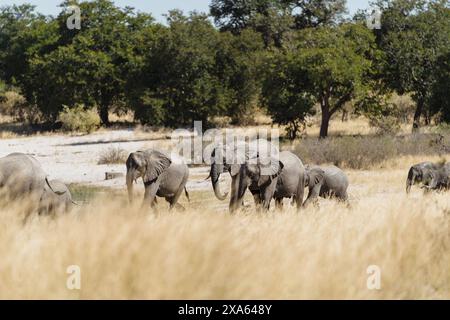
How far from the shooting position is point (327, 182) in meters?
17.6

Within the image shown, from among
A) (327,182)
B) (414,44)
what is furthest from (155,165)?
(414,44)

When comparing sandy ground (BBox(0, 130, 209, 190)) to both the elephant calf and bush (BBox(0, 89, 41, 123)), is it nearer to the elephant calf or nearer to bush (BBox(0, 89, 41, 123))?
the elephant calf

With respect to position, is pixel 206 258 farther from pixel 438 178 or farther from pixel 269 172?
pixel 438 178

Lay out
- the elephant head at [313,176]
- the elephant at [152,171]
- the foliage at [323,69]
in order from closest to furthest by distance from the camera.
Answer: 1. the elephant at [152,171]
2. the elephant head at [313,176]
3. the foliage at [323,69]

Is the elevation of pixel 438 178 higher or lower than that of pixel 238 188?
lower

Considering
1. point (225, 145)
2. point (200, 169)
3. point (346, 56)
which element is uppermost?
point (346, 56)

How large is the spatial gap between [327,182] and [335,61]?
57.9 ft

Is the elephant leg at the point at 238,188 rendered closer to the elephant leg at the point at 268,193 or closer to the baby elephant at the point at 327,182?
the elephant leg at the point at 268,193

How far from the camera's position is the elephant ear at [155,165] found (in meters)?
16.2

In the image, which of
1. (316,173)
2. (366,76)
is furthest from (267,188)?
(366,76)

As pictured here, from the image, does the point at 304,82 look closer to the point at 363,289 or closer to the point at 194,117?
the point at 194,117

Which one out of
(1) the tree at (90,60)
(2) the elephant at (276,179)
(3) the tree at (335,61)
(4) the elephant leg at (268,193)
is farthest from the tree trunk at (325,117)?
(4) the elephant leg at (268,193)

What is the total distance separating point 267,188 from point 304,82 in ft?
73.4
